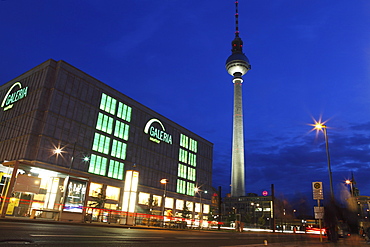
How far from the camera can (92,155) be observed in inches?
2256

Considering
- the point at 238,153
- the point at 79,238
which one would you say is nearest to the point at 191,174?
the point at 238,153

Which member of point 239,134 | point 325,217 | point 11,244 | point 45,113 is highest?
point 239,134

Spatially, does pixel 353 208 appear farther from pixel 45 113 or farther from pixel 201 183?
pixel 45 113

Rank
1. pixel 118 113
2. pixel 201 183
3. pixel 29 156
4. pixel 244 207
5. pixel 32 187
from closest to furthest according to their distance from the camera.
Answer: pixel 32 187 → pixel 29 156 → pixel 118 113 → pixel 201 183 → pixel 244 207

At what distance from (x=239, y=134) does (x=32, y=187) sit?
111773 mm

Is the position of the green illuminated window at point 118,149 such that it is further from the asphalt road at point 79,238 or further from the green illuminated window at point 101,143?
the asphalt road at point 79,238

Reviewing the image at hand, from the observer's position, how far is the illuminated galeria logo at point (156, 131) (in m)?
71.2

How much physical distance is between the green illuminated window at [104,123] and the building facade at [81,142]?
8.2 inches

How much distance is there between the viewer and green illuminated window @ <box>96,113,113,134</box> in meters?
59.9

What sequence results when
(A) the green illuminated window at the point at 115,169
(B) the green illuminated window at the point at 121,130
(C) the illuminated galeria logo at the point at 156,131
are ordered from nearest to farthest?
1. (A) the green illuminated window at the point at 115,169
2. (B) the green illuminated window at the point at 121,130
3. (C) the illuminated galeria logo at the point at 156,131

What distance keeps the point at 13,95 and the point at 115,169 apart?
25496mm

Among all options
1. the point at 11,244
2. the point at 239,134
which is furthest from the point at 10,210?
the point at 239,134

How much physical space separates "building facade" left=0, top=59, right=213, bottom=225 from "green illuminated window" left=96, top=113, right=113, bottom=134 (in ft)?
0.68

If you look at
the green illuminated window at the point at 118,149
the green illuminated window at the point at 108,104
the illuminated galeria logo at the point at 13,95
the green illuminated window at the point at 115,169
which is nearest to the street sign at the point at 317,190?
the green illuminated window at the point at 115,169
